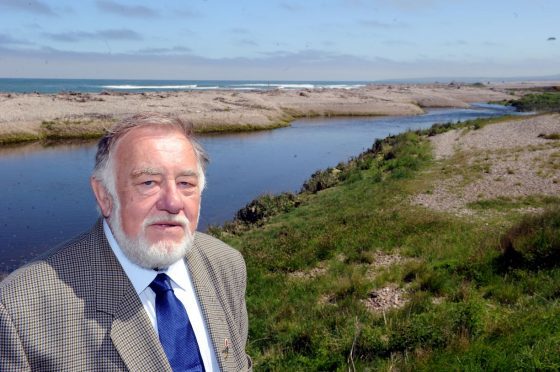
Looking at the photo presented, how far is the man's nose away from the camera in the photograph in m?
2.83

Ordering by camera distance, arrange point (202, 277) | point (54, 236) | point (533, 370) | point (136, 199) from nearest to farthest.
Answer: point (136, 199), point (202, 277), point (533, 370), point (54, 236)

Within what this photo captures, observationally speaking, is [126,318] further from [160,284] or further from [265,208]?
[265,208]

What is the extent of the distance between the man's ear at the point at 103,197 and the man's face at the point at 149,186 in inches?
3.7

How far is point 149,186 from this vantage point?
9.33 feet

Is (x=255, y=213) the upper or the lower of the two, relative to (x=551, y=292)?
lower

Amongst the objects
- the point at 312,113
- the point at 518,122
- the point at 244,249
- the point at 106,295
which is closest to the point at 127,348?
the point at 106,295

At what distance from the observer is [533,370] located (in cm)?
493

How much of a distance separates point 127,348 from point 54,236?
17188 mm

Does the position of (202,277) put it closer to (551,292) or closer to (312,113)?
(551,292)

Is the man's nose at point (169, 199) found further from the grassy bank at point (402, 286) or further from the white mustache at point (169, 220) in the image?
the grassy bank at point (402, 286)

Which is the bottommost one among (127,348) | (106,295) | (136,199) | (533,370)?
(533,370)

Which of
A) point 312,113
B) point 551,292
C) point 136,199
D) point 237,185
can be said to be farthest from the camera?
point 312,113

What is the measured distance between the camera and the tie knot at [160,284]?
2.94 m

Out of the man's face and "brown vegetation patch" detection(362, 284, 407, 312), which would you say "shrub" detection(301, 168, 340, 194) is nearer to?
"brown vegetation patch" detection(362, 284, 407, 312)
